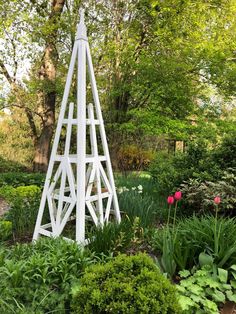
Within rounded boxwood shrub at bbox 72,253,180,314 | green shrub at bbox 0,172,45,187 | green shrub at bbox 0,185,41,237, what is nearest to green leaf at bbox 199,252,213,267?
rounded boxwood shrub at bbox 72,253,180,314

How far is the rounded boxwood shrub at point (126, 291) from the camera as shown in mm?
1457

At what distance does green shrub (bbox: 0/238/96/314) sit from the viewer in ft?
5.63

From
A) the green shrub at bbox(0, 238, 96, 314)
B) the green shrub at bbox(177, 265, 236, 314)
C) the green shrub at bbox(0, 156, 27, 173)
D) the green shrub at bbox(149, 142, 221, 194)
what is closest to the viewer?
the green shrub at bbox(0, 238, 96, 314)

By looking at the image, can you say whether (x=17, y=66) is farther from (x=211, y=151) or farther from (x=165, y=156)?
(x=211, y=151)

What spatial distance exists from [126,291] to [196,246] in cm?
113

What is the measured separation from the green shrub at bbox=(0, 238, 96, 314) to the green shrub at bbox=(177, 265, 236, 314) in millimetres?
733

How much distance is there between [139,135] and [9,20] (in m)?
4.43

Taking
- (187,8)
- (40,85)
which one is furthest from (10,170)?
(187,8)

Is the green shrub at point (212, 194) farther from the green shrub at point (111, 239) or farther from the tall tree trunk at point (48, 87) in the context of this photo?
the tall tree trunk at point (48, 87)

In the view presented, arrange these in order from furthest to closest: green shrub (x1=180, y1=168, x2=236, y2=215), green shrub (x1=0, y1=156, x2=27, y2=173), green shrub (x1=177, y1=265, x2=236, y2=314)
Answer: green shrub (x1=0, y1=156, x2=27, y2=173) → green shrub (x1=180, y1=168, x2=236, y2=215) → green shrub (x1=177, y1=265, x2=236, y2=314)

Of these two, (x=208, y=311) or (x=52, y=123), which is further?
(x=52, y=123)

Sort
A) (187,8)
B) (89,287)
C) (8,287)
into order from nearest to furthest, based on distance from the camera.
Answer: (89,287) → (8,287) → (187,8)

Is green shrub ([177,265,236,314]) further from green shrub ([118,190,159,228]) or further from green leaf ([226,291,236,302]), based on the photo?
green shrub ([118,190,159,228])

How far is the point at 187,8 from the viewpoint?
772cm
